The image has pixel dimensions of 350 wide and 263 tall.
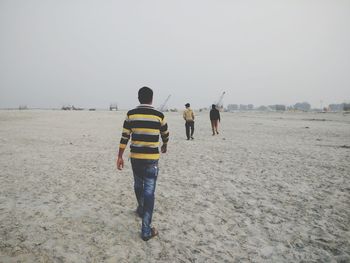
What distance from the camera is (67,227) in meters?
4.72

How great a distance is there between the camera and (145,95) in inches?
172

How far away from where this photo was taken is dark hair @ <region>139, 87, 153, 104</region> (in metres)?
4.34

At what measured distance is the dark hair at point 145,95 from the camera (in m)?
4.34

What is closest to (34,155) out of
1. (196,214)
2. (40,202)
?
(40,202)

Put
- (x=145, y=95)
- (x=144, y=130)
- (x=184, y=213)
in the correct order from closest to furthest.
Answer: (x=144, y=130) < (x=145, y=95) < (x=184, y=213)

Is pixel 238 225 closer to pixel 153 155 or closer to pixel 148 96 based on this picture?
pixel 153 155

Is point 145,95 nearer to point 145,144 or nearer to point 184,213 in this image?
point 145,144

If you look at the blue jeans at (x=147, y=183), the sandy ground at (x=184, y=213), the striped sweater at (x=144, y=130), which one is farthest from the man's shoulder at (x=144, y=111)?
the sandy ground at (x=184, y=213)

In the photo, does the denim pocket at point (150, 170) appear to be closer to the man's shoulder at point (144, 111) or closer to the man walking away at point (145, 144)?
the man walking away at point (145, 144)

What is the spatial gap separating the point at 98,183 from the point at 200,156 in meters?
5.14

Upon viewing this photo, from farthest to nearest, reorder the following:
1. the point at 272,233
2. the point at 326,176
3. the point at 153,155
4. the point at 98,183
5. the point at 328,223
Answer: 1. the point at 326,176
2. the point at 98,183
3. the point at 328,223
4. the point at 272,233
5. the point at 153,155

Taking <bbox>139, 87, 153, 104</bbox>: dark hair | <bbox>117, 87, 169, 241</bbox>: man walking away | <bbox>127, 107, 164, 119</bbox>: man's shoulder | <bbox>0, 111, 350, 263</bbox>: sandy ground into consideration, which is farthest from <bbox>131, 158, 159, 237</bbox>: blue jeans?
<bbox>139, 87, 153, 104</bbox>: dark hair

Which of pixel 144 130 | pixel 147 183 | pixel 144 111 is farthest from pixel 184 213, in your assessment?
pixel 144 111

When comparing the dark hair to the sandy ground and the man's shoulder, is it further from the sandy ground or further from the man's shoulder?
the sandy ground
